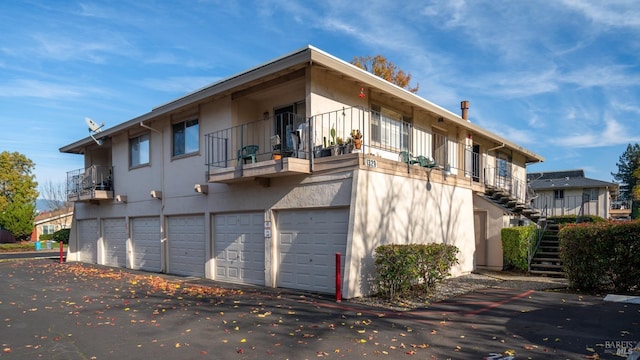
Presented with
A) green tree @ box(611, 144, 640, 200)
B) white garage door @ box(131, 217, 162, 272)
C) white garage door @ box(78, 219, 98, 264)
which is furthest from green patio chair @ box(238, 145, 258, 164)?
green tree @ box(611, 144, 640, 200)

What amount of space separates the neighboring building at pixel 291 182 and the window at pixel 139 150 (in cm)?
8

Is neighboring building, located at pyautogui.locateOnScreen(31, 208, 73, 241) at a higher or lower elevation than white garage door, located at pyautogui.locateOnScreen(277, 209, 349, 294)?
lower

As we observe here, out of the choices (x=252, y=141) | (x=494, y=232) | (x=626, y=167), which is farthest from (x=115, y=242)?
(x=626, y=167)

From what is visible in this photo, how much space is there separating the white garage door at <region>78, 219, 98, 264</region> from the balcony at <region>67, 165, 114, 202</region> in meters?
1.42

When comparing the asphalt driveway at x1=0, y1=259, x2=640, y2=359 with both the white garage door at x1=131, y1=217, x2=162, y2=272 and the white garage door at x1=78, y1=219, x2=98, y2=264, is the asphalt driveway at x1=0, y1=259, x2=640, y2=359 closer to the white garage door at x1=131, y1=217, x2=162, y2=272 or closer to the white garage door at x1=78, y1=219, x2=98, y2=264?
the white garage door at x1=131, y1=217, x2=162, y2=272

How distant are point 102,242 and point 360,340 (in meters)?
16.2

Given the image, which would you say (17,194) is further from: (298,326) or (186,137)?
(298,326)

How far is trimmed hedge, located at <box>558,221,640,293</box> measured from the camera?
964 centimetres

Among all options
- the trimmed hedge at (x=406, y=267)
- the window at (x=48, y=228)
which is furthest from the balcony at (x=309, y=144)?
the window at (x=48, y=228)

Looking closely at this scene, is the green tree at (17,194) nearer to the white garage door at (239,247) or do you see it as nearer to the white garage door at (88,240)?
the white garage door at (88,240)

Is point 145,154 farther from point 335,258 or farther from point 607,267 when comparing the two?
point 607,267

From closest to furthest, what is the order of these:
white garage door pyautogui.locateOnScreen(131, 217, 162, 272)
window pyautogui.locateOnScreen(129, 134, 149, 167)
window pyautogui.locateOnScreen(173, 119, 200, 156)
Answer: window pyautogui.locateOnScreen(173, 119, 200, 156)
white garage door pyautogui.locateOnScreen(131, 217, 162, 272)
window pyautogui.locateOnScreen(129, 134, 149, 167)

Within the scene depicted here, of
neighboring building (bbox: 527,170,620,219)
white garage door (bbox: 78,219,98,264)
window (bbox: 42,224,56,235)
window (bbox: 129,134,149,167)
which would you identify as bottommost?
window (bbox: 42,224,56,235)

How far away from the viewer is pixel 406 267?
29.9 ft
